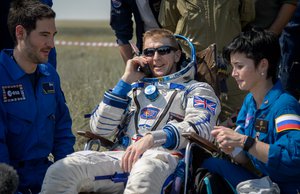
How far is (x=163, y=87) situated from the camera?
238 inches

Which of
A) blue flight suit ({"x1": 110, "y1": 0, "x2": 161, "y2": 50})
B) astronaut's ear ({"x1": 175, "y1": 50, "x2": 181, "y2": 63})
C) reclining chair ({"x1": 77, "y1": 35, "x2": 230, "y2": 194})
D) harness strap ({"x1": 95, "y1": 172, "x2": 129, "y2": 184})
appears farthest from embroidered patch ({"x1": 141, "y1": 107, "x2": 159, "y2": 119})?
blue flight suit ({"x1": 110, "y1": 0, "x2": 161, "y2": 50})

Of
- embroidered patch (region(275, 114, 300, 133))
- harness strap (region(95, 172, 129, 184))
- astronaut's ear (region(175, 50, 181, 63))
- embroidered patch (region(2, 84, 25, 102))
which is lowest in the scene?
harness strap (region(95, 172, 129, 184))

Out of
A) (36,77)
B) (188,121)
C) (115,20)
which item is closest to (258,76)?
(188,121)

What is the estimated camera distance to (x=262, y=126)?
5137mm

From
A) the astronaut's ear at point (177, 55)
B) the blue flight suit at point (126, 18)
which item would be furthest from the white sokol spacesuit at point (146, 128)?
the blue flight suit at point (126, 18)

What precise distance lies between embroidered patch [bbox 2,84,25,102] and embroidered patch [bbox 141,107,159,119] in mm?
1002

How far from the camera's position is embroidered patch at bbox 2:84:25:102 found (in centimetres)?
570

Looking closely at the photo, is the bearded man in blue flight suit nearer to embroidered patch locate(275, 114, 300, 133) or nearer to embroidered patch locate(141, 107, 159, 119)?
embroidered patch locate(141, 107, 159, 119)

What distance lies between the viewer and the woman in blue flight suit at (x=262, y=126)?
193 inches

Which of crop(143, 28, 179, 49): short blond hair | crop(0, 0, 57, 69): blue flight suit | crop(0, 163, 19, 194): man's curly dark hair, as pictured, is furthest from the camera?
crop(0, 0, 57, 69): blue flight suit

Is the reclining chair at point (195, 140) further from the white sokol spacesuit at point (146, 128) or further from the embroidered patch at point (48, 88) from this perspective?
the embroidered patch at point (48, 88)

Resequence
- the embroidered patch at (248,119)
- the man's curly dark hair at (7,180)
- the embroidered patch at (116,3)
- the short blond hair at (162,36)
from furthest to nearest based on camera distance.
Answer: the embroidered patch at (116,3), the short blond hair at (162,36), the embroidered patch at (248,119), the man's curly dark hair at (7,180)

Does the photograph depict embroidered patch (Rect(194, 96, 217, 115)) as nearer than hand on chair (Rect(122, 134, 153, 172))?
No

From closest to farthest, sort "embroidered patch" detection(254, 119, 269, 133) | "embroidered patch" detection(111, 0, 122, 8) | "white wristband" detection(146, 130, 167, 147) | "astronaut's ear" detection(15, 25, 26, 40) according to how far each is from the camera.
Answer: "embroidered patch" detection(254, 119, 269, 133) < "white wristband" detection(146, 130, 167, 147) < "astronaut's ear" detection(15, 25, 26, 40) < "embroidered patch" detection(111, 0, 122, 8)
